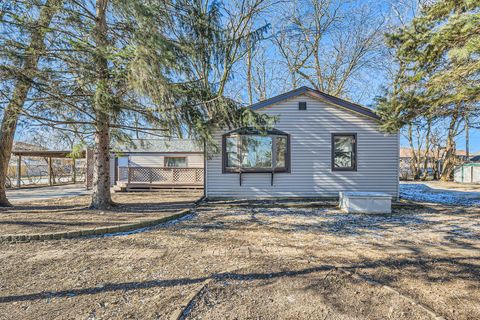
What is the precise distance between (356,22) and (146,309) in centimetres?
2064

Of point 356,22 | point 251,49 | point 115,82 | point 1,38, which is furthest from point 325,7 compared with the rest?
point 1,38

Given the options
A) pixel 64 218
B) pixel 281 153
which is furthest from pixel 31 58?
pixel 281 153

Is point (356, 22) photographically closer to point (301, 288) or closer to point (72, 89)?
point (72, 89)

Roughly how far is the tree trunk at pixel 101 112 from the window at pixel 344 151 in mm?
7313

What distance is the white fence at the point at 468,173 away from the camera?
19.0 metres

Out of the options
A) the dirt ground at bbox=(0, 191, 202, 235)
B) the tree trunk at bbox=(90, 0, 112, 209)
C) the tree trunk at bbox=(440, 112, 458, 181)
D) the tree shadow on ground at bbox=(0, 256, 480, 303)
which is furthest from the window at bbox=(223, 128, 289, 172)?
the tree trunk at bbox=(440, 112, 458, 181)

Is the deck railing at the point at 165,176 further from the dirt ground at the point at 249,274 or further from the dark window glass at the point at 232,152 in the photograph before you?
the dirt ground at the point at 249,274

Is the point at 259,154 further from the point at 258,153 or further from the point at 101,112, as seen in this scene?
the point at 101,112

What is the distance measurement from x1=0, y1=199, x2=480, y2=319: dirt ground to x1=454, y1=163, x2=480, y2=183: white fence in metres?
18.6

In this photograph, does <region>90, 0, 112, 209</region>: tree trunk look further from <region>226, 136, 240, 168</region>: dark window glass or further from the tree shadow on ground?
<region>226, 136, 240, 168</region>: dark window glass

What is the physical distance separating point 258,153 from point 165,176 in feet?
20.9

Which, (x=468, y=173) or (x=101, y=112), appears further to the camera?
(x=468, y=173)

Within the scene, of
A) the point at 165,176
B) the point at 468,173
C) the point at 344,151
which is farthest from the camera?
the point at 468,173

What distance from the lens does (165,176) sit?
13.4 m
